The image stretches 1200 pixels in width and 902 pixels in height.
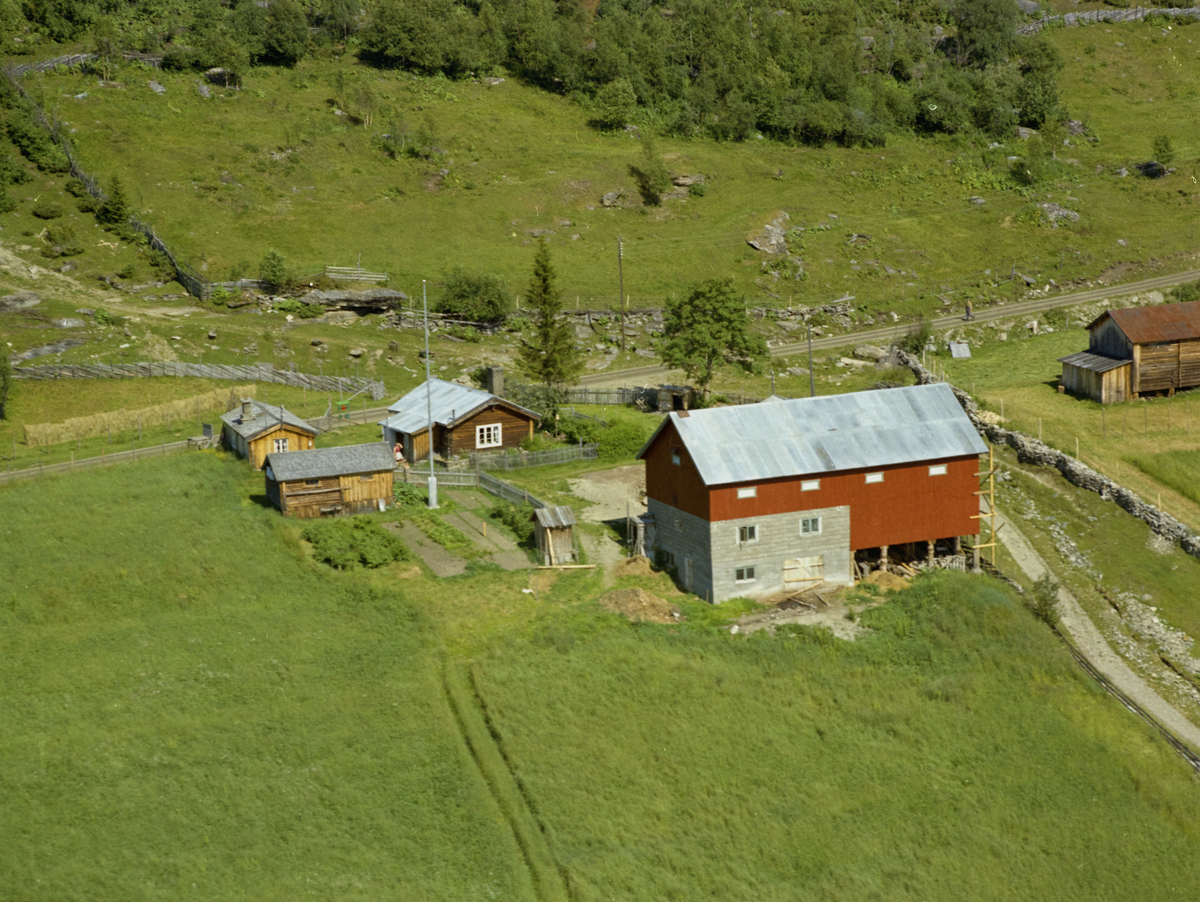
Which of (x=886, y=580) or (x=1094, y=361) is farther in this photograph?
(x=1094, y=361)

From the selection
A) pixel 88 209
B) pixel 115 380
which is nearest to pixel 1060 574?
pixel 115 380

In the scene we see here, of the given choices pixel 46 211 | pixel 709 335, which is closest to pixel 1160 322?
pixel 709 335

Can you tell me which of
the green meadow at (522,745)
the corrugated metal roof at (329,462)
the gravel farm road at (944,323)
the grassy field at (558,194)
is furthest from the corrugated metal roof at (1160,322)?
the corrugated metal roof at (329,462)

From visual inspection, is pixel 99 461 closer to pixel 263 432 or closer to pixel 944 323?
pixel 263 432

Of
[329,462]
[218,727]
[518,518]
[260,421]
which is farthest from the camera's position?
[260,421]

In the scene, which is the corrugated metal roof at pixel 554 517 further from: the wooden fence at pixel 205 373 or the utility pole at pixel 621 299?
the utility pole at pixel 621 299
